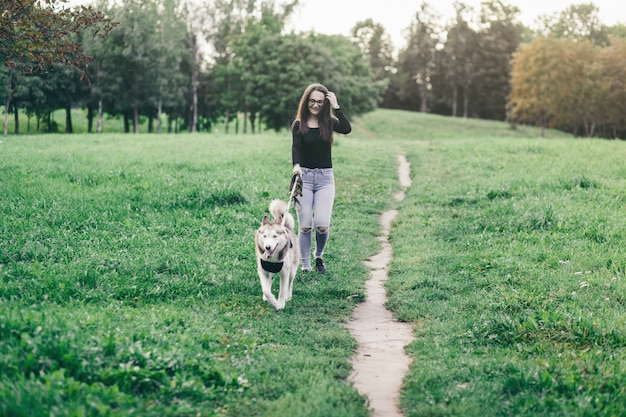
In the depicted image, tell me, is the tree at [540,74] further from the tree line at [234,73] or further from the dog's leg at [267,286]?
the dog's leg at [267,286]

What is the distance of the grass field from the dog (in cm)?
28

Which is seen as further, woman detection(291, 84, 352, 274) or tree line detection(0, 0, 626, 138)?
tree line detection(0, 0, 626, 138)

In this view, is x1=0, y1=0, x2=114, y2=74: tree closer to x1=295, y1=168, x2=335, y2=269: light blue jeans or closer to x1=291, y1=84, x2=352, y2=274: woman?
x1=291, y1=84, x2=352, y2=274: woman

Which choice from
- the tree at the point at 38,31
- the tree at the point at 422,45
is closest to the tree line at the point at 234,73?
the tree at the point at 422,45

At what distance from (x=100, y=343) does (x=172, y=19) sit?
54.0 meters

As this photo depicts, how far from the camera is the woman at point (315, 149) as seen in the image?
9820 mm

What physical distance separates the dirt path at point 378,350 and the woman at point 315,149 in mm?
1654

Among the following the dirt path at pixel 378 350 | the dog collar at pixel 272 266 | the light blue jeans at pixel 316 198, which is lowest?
the dirt path at pixel 378 350

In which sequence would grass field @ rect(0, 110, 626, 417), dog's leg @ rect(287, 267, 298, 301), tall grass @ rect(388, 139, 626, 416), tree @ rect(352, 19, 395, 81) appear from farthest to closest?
tree @ rect(352, 19, 395, 81) → dog's leg @ rect(287, 267, 298, 301) → tall grass @ rect(388, 139, 626, 416) → grass field @ rect(0, 110, 626, 417)

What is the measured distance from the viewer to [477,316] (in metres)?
8.32

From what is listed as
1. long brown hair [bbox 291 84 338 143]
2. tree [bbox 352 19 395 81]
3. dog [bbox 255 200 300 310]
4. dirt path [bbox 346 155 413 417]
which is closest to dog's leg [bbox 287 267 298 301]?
dog [bbox 255 200 300 310]

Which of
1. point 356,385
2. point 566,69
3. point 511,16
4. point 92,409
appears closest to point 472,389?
point 356,385

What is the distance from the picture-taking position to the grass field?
220 inches

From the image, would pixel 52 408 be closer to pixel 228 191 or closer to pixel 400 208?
pixel 228 191
